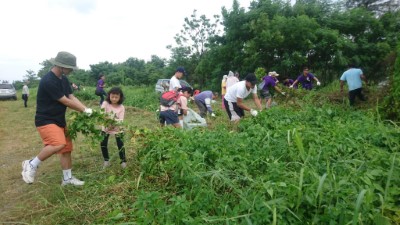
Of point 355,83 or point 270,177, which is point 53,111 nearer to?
point 270,177

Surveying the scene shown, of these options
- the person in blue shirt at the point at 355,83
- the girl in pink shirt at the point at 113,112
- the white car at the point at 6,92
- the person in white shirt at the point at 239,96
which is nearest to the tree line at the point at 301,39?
the person in blue shirt at the point at 355,83

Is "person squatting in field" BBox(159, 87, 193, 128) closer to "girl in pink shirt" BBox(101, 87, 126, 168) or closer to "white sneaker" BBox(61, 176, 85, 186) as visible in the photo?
"girl in pink shirt" BBox(101, 87, 126, 168)

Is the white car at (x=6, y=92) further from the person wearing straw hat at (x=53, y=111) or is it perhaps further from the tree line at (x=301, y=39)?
the person wearing straw hat at (x=53, y=111)

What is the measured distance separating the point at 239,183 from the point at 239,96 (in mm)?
3044

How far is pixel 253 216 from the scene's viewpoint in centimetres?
210

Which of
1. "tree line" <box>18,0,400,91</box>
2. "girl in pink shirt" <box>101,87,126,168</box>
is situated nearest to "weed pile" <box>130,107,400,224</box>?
"girl in pink shirt" <box>101,87,126,168</box>

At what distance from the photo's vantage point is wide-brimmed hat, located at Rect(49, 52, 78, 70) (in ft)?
12.2

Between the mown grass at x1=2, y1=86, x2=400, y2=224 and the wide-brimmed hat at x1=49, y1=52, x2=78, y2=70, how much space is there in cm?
106

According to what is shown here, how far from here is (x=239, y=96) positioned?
5594mm

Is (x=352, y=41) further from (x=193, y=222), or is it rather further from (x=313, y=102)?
(x=193, y=222)

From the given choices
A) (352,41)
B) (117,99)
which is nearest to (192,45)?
(352,41)

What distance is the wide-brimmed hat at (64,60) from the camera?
372 centimetres

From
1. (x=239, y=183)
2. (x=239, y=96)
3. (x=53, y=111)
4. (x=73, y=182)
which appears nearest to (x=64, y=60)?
(x=53, y=111)

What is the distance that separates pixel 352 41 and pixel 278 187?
16405 mm
